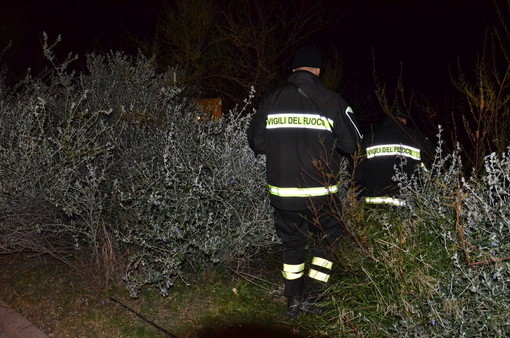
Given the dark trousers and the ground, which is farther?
the dark trousers

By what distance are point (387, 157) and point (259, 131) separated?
6.55 feet

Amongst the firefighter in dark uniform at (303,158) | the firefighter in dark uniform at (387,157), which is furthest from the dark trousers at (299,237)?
the firefighter in dark uniform at (387,157)

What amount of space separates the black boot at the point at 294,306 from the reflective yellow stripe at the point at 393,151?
2056mm

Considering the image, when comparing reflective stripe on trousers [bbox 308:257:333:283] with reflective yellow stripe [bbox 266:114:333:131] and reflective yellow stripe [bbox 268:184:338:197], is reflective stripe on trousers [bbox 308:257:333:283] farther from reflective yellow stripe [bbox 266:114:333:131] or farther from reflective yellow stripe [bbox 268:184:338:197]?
reflective yellow stripe [bbox 266:114:333:131]

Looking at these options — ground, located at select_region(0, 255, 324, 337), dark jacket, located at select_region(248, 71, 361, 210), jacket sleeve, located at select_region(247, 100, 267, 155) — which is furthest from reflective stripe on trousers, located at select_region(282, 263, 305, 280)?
jacket sleeve, located at select_region(247, 100, 267, 155)

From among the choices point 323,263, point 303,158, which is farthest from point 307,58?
point 323,263

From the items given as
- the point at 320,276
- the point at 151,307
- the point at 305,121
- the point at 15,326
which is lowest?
the point at 15,326

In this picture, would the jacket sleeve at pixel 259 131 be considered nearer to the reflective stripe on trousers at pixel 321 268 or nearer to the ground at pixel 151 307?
the reflective stripe on trousers at pixel 321 268

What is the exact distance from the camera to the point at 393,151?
5.26 metres

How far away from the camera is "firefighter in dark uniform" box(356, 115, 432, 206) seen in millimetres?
5184

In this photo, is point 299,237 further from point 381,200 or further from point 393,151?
point 393,151

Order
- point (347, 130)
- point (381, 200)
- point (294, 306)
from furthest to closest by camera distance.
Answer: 1. point (381, 200)
2. point (294, 306)
3. point (347, 130)

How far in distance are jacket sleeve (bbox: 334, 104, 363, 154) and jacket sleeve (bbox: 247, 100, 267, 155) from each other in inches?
21.3

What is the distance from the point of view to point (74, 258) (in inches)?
189
